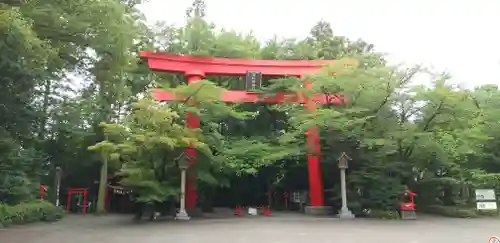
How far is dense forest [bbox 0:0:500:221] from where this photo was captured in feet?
38.1

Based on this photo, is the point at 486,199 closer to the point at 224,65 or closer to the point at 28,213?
the point at 224,65

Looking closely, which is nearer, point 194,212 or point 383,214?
point 383,214

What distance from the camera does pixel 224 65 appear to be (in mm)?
16875

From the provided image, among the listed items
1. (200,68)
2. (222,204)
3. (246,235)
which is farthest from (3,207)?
(222,204)

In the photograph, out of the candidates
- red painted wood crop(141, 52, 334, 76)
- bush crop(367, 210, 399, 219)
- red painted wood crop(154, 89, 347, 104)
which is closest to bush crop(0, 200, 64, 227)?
red painted wood crop(141, 52, 334, 76)

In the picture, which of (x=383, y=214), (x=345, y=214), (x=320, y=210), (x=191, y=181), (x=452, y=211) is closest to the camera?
(x=383, y=214)

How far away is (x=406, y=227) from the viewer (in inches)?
440

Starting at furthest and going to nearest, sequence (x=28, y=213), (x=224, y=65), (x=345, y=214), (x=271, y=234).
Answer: (x=224, y=65)
(x=345, y=214)
(x=28, y=213)
(x=271, y=234)

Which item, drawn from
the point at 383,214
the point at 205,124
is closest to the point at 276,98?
the point at 205,124

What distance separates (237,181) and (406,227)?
10681 mm

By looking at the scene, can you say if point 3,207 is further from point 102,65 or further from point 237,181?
point 237,181

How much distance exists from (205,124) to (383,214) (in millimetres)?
7700

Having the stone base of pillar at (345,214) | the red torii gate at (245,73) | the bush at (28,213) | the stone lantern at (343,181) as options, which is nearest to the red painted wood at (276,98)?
the red torii gate at (245,73)

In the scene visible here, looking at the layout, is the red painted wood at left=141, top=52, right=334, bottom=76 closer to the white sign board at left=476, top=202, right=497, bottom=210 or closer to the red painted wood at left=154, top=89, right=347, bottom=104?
the red painted wood at left=154, top=89, right=347, bottom=104
